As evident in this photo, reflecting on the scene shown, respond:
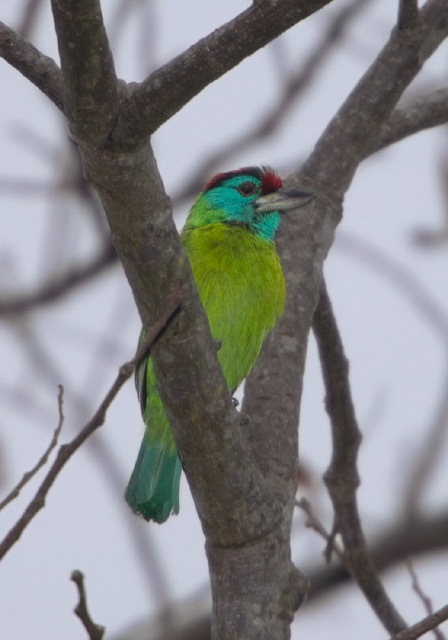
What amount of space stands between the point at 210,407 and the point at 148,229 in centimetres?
44

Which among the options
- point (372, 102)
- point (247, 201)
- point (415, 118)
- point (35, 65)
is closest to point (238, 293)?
point (247, 201)

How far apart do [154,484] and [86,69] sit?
6.36ft

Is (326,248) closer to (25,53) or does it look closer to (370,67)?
(370,67)

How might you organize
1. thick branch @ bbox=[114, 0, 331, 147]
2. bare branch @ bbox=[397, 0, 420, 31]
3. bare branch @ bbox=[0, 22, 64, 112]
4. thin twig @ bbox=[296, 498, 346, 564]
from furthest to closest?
1. bare branch @ bbox=[397, 0, 420, 31]
2. thin twig @ bbox=[296, 498, 346, 564]
3. bare branch @ bbox=[0, 22, 64, 112]
4. thick branch @ bbox=[114, 0, 331, 147]

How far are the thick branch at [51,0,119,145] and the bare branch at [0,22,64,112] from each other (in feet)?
0.64

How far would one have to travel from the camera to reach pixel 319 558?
493cm

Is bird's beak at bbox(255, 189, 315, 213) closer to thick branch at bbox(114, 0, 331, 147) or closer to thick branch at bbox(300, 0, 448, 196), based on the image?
thick branch at bbox(300, 0, 448, 196)

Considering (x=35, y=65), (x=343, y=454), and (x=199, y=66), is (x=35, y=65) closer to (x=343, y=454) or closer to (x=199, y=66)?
(x=199, y=66)

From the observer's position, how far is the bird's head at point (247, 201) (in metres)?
3.84

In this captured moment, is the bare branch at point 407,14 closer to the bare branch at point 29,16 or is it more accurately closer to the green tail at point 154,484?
the bare branch at point 29,16

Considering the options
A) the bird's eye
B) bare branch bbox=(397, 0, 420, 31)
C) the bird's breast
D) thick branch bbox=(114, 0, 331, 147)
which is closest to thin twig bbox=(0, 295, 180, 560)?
thick branch bbox=(114, 0, 331, 147)

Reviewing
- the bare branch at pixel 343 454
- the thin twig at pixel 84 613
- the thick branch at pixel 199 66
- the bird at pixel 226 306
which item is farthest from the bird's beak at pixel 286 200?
the thin twig at pixel 84 613

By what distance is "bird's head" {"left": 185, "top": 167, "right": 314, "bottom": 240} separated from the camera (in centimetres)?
384

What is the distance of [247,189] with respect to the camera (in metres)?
4.15
